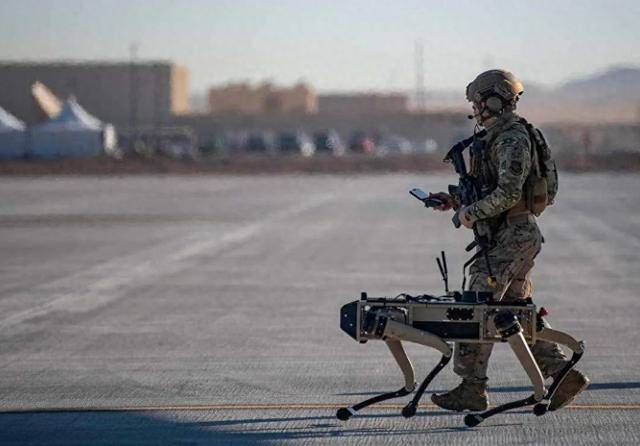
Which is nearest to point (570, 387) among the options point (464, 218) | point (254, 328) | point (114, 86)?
point (464, 218)

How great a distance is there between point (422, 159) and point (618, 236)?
5606 centimetres

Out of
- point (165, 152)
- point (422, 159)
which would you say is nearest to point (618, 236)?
point (422, 159)

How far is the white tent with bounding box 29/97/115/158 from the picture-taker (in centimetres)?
8769

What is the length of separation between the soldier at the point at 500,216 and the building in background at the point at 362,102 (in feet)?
529

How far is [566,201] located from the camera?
40531mm

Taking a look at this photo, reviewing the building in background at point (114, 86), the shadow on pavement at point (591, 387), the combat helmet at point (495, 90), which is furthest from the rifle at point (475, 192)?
the building in background at point (114, 86)

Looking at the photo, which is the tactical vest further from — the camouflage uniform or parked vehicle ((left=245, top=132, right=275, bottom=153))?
parked vehicle ((left=245, top=132, right=275, bottom=153))

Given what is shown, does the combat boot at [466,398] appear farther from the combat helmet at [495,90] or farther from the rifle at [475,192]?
the combat helmet at [495,90]

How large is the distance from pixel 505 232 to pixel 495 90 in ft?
2.55

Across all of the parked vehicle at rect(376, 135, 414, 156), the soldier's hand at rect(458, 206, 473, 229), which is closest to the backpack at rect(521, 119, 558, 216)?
the soldier's hand at rect(458, 206, 473, 229)

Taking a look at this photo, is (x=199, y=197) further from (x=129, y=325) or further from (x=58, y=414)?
(x=58, y=414)

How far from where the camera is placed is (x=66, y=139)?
290 ft

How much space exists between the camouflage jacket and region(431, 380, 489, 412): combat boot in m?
0.96

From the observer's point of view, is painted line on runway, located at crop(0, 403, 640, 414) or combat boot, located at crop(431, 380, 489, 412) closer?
combat boot, located at crop(431, 380, 489, 412)
